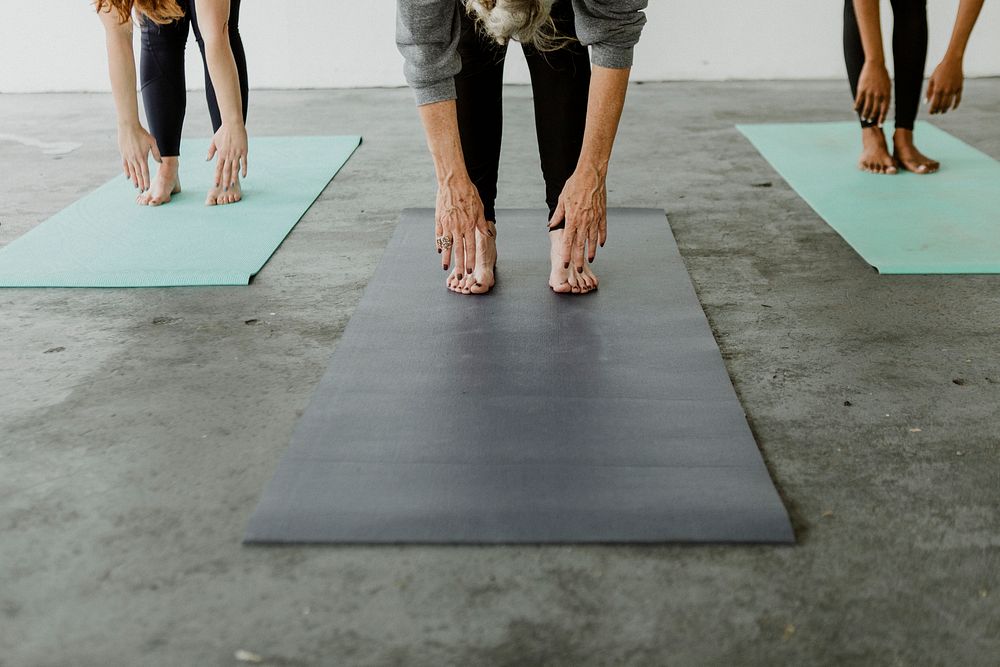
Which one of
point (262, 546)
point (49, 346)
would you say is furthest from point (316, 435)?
point (49, 346)

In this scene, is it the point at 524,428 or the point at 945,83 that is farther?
the point at 945,83

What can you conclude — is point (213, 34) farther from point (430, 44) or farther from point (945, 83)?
point (945, 83)

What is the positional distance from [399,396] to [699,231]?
122cm

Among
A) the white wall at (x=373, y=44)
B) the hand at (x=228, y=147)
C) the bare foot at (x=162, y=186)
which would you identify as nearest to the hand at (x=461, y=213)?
the hand at (x=228, y=147)

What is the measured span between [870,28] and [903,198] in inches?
19.3

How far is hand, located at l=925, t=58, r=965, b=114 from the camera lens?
2635mm

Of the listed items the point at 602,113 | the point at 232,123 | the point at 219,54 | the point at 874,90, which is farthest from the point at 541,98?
the point at 874,90

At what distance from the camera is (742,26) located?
496cm

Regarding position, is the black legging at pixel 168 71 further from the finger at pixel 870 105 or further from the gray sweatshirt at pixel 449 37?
the finger at pixel 870 105

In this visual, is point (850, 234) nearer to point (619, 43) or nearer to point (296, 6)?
point (619, 43)

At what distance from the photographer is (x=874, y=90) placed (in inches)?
108

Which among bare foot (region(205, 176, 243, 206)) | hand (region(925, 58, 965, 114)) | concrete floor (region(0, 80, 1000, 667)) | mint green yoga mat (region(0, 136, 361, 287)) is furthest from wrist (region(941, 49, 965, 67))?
bare foot (region(205, 176, 243, 206))

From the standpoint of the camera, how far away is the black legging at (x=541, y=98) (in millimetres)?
1989

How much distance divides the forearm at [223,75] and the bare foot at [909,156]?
1997 millimetres
